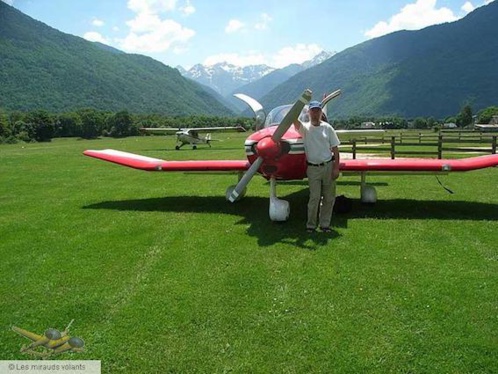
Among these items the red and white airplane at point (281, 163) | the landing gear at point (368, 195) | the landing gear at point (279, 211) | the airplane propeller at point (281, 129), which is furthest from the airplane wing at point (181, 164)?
the landing gear at point (368, 195)

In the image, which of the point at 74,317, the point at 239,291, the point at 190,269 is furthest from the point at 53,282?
the point at 239,291

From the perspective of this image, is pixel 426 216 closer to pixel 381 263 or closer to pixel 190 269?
pixel 381 263

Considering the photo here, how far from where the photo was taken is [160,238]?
27.0ft

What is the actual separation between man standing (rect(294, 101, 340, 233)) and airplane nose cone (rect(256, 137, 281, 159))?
0.55 meters

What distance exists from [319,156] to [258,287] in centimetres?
314

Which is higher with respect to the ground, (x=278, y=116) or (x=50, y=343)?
(x=278, y=116)

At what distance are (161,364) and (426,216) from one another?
727 cm

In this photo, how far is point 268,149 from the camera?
7.86m

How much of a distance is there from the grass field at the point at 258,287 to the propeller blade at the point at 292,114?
194cm

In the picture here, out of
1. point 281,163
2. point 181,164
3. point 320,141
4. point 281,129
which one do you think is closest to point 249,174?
point 281,163

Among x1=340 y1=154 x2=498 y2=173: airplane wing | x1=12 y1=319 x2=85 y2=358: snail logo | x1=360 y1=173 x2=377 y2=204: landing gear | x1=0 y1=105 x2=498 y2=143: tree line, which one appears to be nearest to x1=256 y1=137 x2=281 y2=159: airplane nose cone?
x1=340 y1=154 x2=498 y2=173: airplane wing

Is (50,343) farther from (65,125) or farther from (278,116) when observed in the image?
(65,125)

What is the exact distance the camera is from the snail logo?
430 centimetres

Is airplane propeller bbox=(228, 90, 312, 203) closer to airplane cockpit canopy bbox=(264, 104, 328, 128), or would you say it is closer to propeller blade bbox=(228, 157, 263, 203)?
propeller blade bbox=(228, 157, 263, 203)
